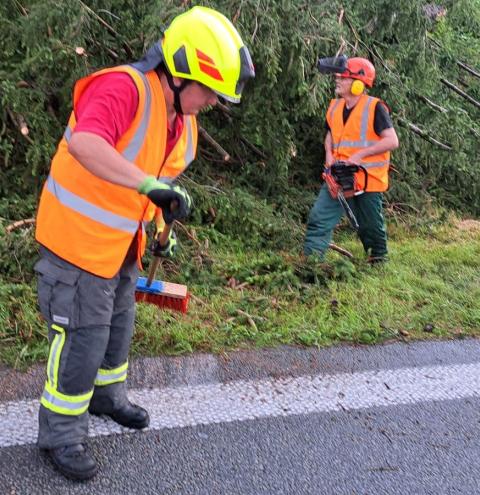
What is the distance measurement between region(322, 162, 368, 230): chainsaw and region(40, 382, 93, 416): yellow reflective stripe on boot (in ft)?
9.88

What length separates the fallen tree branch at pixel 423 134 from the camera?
5.81m

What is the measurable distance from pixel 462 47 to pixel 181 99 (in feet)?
20.0

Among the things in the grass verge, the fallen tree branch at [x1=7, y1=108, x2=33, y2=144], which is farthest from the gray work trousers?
the fallen tree branch at [x1=7, y1=108, x2=33, y2=144]

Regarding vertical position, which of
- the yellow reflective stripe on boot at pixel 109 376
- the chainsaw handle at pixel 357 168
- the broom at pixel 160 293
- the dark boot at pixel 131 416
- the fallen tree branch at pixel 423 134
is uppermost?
the fallen tree branch at pixel 423 134

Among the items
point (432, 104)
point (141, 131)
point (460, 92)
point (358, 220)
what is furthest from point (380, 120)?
point (141, 131)

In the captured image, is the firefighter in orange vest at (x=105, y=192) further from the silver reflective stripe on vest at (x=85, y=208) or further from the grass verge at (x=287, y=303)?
the grass verge at (x=287, y=303)

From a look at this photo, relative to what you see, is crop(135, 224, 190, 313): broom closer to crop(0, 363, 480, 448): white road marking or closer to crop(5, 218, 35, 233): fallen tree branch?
crop(0, 363, 480, 448): white road marking

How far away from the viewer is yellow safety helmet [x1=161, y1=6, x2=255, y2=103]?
85.0 inches

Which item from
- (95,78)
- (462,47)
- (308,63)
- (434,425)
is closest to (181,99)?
(95,78)

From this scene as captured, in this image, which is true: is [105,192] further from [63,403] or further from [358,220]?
[358,220]

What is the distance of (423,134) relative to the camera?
602 cm

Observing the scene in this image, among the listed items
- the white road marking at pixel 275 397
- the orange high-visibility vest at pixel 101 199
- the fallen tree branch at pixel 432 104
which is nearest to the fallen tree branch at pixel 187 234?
the white road marking at pixel 275 397

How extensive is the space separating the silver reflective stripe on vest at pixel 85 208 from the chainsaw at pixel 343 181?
112 inches

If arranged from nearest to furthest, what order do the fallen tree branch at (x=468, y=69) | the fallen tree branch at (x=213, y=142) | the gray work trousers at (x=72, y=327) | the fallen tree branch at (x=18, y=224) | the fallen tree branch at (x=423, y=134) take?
1. the gray work trousers at (x=72, y=327)
2. the fallen tree branch at (x=18, y=224)
3. the fallen tree branch at (x=213, y=142)
4. the fallen tree branch at (x=423, y=134)
5. the fallen tree branch at (x=468, y=69)
